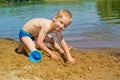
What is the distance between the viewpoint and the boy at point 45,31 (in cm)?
539

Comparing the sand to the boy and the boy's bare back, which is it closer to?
the boy

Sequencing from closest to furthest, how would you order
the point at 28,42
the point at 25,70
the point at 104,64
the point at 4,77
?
the point at 4,77, the point at 25,70, the point at 104,64, the point at 28,42

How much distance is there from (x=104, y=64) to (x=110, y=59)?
1.55 feet

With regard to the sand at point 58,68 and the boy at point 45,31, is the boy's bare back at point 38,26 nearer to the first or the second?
the boy at point 45,31

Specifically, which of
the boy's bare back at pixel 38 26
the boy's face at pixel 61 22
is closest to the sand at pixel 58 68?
the boy's bare back at pixel 38 26

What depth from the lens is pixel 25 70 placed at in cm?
511

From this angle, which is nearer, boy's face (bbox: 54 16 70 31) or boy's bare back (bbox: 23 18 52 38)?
boy's face (bbox: 54 16 70 31)

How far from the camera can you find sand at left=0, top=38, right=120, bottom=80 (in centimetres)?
486

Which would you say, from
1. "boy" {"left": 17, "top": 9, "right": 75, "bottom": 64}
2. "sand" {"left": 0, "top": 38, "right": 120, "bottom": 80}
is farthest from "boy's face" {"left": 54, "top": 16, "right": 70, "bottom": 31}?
"sand" {"left": 0, "top": 38, "right": 120, "bottom": 80}

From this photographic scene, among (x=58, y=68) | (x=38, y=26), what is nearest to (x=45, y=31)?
(x=38, y=26)

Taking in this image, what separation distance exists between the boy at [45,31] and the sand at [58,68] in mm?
189

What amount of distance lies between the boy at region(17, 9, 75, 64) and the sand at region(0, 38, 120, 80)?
189 millimetres

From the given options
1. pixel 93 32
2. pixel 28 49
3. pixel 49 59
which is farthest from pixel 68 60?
pixel 93 32

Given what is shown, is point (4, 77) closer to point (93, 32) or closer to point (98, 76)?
point (98, 76)
